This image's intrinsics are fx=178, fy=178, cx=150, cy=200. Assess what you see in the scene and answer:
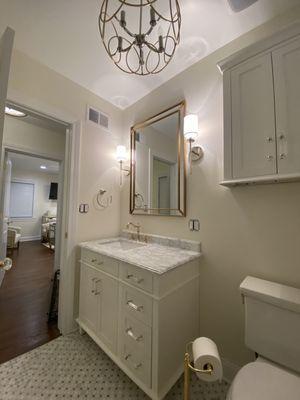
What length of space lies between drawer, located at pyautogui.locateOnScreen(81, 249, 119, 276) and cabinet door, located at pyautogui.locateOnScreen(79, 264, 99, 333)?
0.24 ft

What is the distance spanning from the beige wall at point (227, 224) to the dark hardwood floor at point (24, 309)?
164 cm

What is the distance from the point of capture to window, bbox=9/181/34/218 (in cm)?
636

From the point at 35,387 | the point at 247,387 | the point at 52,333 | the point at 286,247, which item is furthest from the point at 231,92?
the point at 52,333

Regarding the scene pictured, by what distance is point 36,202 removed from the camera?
697 centimetres

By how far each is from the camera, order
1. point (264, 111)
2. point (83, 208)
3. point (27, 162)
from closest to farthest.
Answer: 1. point (264, 111)
2. point (83, 208)
3. point (27, 162)

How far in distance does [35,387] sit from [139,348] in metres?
0.82

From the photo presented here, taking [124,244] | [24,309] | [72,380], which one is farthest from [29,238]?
[72,380]

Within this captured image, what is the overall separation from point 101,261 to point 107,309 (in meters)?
0.39

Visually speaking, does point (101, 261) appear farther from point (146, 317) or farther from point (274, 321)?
point (274, 321)

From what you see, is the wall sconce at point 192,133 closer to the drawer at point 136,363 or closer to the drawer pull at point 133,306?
the drawer pull at point 133,306

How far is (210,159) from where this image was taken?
156 cm

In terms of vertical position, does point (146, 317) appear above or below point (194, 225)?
below

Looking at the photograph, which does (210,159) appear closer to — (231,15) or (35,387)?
(231,15)

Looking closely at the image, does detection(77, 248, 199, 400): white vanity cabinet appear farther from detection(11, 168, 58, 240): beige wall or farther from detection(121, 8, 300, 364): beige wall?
detection(11, 168, 58, 240): beige wall
